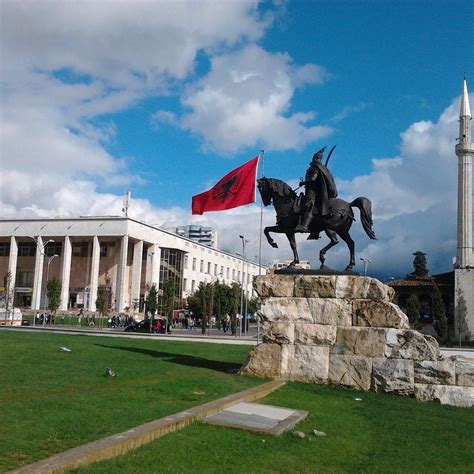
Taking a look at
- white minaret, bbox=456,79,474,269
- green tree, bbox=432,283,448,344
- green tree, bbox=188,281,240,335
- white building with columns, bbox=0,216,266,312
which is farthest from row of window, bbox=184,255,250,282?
green tree, bbox=432,283,448,344

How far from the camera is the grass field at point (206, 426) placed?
6.30m

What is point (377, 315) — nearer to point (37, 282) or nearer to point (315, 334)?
point (315, 334)

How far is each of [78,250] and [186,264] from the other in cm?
1821

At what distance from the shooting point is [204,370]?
1396cm

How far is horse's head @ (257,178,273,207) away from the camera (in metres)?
15.6

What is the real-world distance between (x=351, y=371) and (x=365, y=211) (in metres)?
4.39

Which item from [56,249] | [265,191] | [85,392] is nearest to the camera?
[85,392]

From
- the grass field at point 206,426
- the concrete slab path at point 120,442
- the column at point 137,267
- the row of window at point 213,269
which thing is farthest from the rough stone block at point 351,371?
the row of window at point 213,269

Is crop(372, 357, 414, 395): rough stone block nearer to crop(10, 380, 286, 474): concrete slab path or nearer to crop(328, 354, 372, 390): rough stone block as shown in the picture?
crop(328, 354, 372, 390): rough stone block

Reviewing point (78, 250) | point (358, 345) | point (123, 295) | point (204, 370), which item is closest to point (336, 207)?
point (358, 345)

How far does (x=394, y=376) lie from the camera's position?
12.6 m

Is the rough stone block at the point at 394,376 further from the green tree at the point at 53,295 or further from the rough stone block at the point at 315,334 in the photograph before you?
the green tree at the point at 53,295

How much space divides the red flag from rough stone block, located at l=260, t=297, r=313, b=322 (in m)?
4.46

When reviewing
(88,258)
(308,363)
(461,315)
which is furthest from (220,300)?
(308,363)
